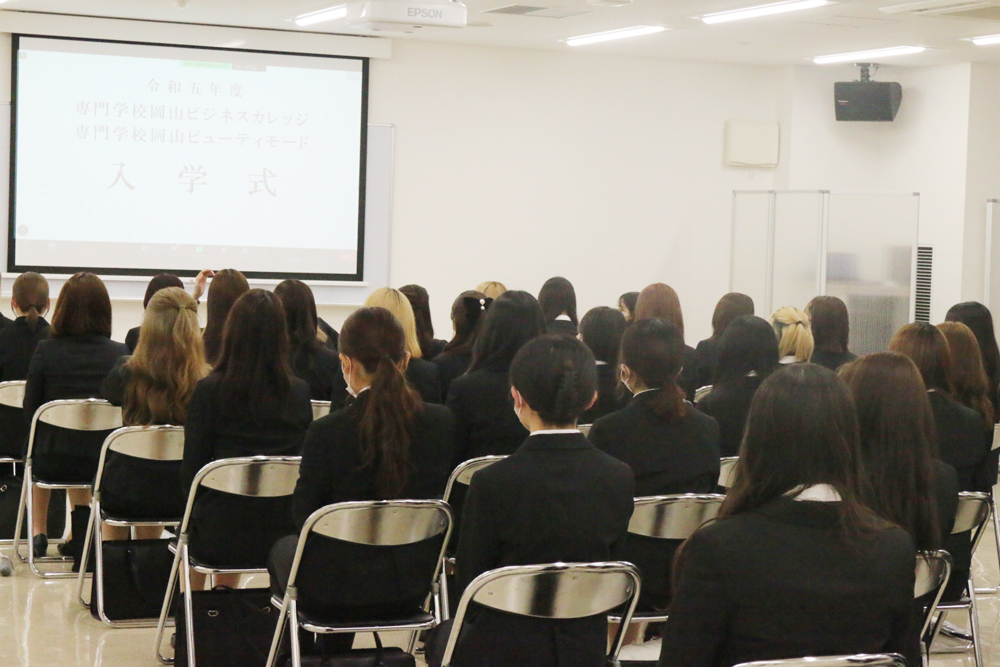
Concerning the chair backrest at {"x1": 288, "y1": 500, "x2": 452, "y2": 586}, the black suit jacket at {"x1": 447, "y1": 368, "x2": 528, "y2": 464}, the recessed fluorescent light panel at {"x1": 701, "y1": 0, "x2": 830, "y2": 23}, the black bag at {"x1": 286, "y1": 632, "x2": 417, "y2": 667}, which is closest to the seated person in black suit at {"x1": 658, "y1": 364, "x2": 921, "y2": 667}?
the chair backrest at {"x1": 288, "y1": 500, "x2": 452, "y2": 586}

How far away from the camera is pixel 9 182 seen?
27.0ft

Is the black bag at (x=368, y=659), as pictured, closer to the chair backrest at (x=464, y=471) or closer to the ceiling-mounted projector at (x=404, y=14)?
the chair backrest at (x=464, y=471)

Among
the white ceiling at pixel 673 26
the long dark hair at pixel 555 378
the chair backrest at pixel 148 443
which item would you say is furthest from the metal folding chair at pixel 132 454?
the white ceiling at pixel 673 26

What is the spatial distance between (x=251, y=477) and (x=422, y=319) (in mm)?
1901

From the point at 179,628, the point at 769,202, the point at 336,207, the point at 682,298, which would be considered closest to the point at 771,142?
the point at 769,202

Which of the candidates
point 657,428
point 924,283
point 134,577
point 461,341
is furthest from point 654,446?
point 924,283

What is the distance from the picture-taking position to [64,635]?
14.2 feet

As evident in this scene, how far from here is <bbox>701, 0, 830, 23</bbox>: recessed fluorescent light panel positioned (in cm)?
704

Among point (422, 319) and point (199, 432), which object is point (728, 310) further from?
point (199, 432)

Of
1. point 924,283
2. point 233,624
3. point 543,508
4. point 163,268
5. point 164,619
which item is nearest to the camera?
point 543,508

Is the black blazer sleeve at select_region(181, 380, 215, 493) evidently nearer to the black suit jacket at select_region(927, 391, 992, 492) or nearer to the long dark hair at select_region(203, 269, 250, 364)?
the long dark hair at select_region(203, 269, 250, 364)

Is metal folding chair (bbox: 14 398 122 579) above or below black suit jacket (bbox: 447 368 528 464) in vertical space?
below

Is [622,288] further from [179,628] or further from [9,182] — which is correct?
[179,628]

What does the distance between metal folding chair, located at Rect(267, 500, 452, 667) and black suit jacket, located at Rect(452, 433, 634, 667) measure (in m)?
0.40
